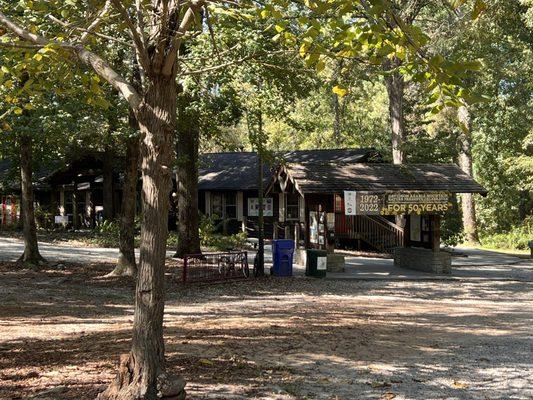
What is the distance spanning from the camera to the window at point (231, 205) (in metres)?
36.7

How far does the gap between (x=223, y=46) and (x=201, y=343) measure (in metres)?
7.93

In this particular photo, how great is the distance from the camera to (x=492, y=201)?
42.1 meters

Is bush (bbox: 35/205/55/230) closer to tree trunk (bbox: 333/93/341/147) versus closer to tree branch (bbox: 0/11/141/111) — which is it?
tree trunk (bbox: 333/93/341/147)

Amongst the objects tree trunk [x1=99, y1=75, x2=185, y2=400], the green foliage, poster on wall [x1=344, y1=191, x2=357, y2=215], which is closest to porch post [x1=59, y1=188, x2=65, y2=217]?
the green foliage

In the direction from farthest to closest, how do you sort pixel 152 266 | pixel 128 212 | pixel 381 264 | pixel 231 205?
pixel 231 205
pixel 381 264
pixel 128 212
pixel 152 266

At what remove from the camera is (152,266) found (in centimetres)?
575

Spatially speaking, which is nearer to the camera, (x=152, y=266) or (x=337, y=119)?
(x=152, y=266)

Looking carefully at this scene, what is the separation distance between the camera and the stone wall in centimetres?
2091

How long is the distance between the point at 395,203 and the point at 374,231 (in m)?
8.98

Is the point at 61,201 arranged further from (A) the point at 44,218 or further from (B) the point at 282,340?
(B) the point at 282,340

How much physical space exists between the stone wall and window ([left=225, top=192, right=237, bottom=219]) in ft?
50.0

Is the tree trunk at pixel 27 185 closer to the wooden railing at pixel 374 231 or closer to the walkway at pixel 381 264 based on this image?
the walkway at pixel 381 264

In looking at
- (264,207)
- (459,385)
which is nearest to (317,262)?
(459,385)

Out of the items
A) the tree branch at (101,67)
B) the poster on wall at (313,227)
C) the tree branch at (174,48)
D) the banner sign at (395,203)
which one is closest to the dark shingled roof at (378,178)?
the banner sign at (395,203)
